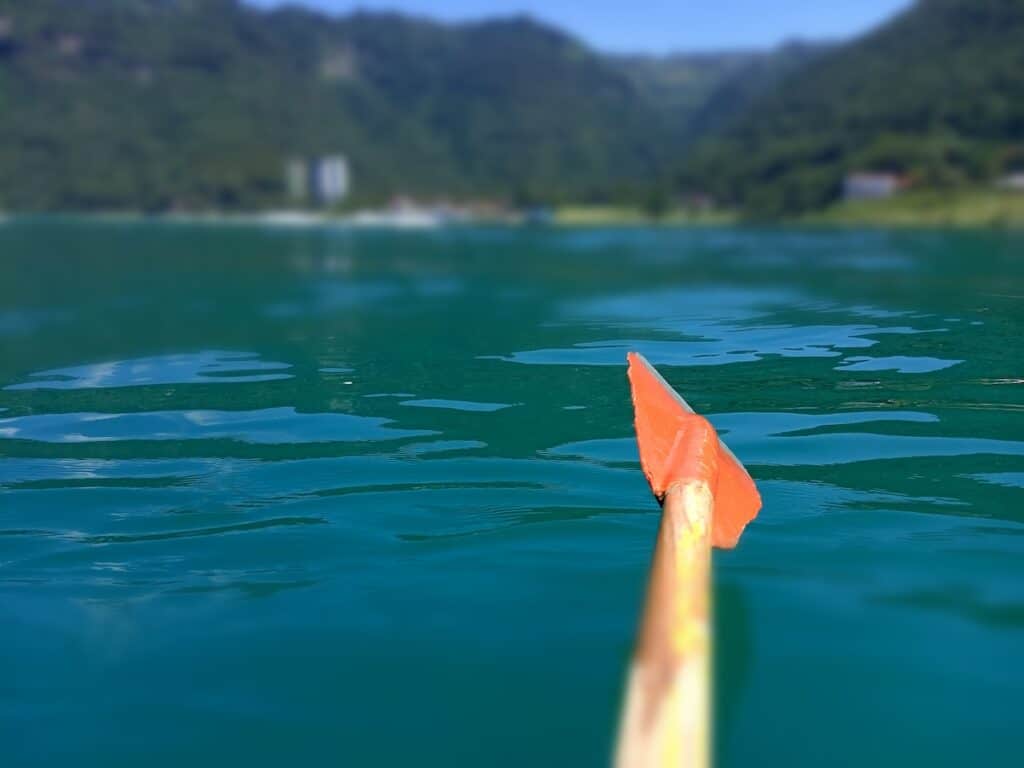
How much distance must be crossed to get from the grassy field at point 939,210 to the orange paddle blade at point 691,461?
84164mm

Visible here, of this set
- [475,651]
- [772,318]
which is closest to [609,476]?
[475,651]

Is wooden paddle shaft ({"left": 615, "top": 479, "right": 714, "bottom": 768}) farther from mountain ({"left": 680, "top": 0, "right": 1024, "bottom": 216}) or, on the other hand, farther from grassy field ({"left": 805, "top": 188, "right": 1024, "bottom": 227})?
mountain ({"left": 680, "top": 0, "right": 1024, "bottom": 216})

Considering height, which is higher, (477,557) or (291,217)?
(291,217)

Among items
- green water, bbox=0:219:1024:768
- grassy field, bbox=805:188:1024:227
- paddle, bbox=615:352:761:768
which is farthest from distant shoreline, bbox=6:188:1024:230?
paddle, bbox=615:352:761:768

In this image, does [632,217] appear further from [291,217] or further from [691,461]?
[691,461]

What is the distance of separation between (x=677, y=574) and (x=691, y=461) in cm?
151

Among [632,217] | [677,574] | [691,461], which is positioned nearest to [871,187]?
[632,217]

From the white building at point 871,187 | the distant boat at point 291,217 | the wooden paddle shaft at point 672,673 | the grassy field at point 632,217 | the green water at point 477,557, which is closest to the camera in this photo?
the wooden paddle shaft at point 672,673

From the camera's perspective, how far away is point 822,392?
9.24 meters

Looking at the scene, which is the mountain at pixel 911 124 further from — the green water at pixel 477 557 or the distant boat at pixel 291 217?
the green water at pixel 477 557

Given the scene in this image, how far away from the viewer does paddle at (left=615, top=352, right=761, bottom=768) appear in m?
3.04

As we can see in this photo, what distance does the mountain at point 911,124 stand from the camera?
421ft

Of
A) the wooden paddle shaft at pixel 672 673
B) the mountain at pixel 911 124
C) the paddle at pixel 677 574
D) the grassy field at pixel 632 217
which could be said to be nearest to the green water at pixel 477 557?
the paddle at pixel 677 574

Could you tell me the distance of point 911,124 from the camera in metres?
150
